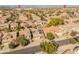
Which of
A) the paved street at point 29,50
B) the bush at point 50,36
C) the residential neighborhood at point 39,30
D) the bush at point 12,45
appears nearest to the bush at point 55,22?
the residential neighborhood at point 39,30

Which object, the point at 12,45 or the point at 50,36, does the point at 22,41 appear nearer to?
the point at 12,45

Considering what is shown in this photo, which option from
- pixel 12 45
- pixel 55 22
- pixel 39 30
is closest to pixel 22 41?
pixel 12 45

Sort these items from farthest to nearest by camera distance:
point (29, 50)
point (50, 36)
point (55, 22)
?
point (55, 22)
point (50, 36)
point (29, 50)

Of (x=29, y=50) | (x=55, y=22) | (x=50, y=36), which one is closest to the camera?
(x=29, y=50)

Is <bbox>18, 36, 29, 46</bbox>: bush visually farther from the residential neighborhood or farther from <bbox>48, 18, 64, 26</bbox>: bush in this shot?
<bbox>48, 18, 64, 26</bbox>: bush

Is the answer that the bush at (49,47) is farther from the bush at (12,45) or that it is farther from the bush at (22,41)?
the bush at (12,45)

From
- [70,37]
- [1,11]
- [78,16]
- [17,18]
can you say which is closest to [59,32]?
[70,37]
